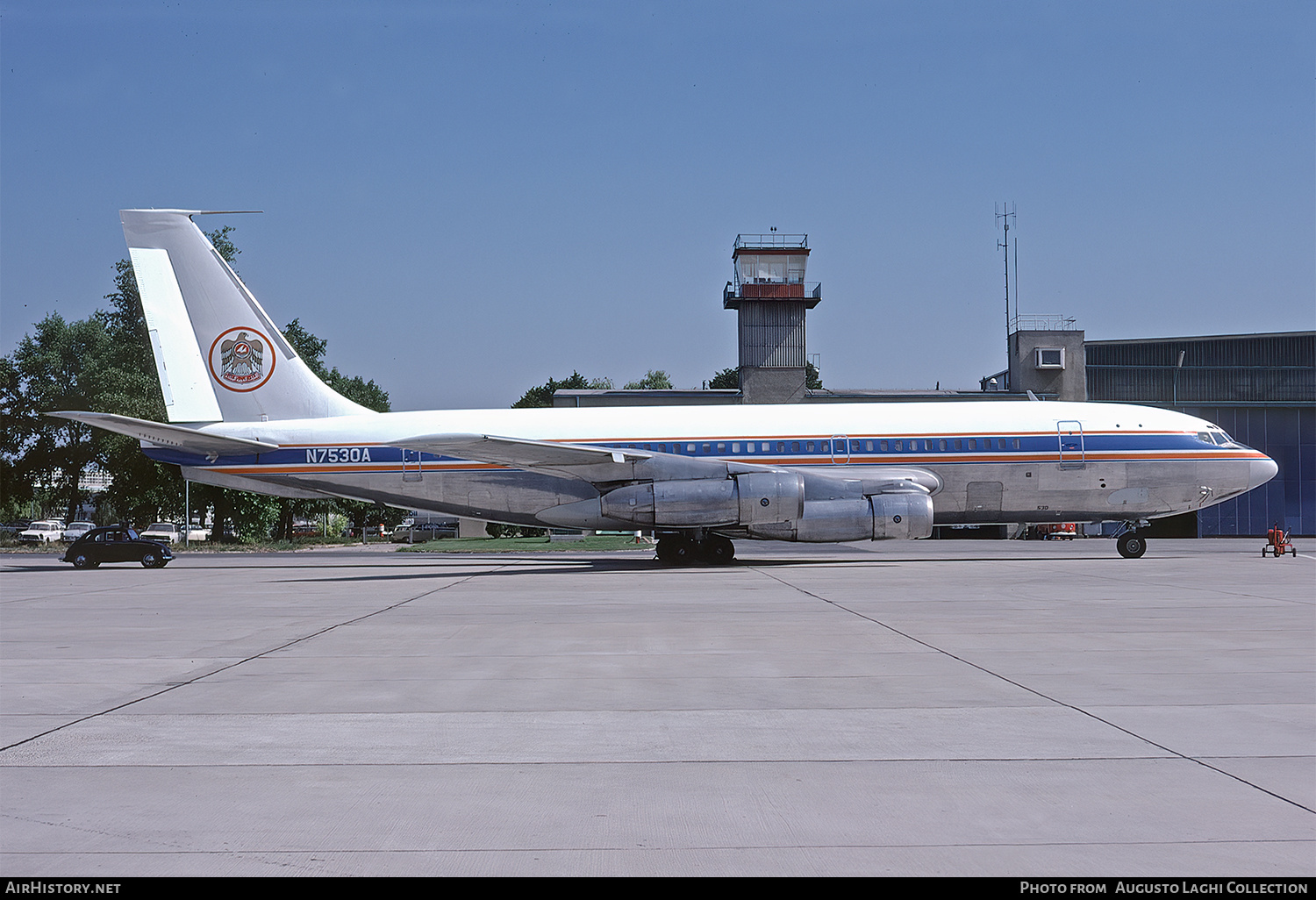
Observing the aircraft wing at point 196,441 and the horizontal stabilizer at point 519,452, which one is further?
→ the aircraft wing at point 196,441

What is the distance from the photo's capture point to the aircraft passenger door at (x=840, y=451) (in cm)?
2581

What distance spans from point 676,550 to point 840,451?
4.93m

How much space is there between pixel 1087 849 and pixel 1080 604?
11.1m

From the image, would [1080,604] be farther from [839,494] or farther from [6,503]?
[6,503]

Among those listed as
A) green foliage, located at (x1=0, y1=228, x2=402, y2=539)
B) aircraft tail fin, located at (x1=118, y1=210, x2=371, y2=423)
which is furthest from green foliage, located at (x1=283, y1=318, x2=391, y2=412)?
aircraft tail fin, located at (x1=118, y1=210, x2=371, y2=423)

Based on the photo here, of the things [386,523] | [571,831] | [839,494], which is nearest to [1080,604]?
[839,494]

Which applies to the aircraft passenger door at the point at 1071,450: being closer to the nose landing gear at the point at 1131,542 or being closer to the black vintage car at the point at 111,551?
the nose landing gear at the point at 1131,542

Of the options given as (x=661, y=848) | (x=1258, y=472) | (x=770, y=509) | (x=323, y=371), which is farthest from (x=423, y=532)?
(x=661, y=848)

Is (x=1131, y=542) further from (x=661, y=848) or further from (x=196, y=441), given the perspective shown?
(x=661, y=848)

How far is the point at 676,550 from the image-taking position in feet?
86.4

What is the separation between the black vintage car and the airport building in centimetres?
2305

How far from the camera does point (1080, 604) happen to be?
14.5m

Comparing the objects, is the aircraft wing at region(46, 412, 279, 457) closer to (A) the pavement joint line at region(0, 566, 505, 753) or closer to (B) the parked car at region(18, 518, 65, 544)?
(A) the pavement joint line at region(0, 566, 505, 753)

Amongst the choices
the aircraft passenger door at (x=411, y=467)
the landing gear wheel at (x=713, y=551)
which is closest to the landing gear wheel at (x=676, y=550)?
the landing gear wheel at (x=713, y=551)
